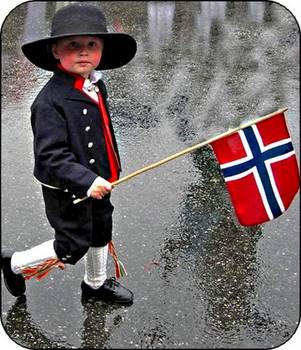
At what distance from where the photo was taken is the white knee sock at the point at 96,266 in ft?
9.50

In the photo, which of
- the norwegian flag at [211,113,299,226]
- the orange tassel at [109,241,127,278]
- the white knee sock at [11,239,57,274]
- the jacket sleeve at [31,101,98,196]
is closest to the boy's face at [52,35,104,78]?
the jacket sleeve at [31,101,98,196]

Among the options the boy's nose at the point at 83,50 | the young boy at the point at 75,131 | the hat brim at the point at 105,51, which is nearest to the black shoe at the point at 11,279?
the young boy at the point at 75,131

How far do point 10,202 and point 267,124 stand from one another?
1.83m

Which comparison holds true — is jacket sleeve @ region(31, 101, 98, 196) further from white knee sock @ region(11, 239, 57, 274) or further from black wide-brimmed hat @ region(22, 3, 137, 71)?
white knee sock @ region(11, 239, 57, 274)

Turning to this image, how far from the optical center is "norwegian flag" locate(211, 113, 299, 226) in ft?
8.77

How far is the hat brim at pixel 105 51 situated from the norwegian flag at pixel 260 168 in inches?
22.8

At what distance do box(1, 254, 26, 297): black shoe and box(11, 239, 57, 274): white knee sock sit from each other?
0.14 feet

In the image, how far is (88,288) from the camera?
3.03 metres

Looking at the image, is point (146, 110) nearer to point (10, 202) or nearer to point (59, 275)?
point (10, 202)

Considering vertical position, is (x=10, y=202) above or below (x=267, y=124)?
below

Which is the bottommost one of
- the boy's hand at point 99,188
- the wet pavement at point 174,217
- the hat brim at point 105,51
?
the wet pavement at point 174,217

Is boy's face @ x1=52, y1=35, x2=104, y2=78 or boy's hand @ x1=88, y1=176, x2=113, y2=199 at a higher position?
boy's face @ x1=52, y1=35, x2=104, y2=78

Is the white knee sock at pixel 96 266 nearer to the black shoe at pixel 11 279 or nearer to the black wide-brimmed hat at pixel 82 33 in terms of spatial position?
the black shoe at pixel 11 279

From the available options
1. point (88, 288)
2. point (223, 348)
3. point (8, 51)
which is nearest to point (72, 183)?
point (88, 288)
